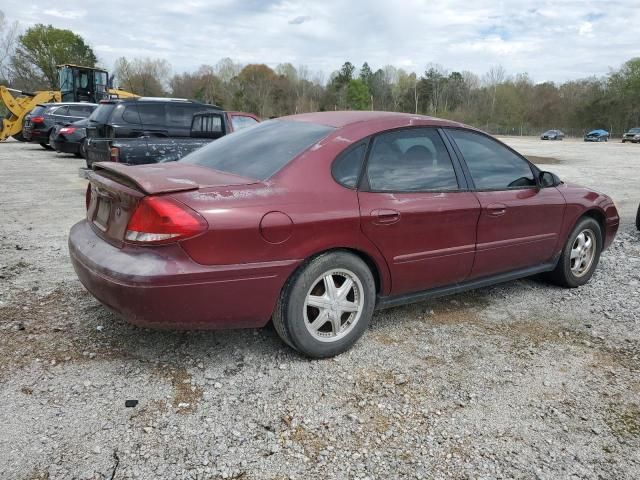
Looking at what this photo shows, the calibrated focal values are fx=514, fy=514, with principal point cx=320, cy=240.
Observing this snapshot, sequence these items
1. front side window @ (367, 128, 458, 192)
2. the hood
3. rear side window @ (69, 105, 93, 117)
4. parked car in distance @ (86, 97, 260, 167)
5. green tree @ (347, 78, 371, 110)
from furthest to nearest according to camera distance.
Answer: green tree @ (347, 78, 371, 110), rear side window @ (69, 105, 93, 117), parked car in distance @ (86, 97, 260, 167), front side window @ (367, 128, 458, 192), the hood

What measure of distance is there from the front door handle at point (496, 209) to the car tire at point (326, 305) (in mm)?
1176

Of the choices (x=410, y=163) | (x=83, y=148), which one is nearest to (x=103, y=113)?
(x=83, y=148)

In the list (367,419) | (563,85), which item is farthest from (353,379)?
(563,85)

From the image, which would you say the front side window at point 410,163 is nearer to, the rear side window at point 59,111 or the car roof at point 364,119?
the car roof at point 364,119

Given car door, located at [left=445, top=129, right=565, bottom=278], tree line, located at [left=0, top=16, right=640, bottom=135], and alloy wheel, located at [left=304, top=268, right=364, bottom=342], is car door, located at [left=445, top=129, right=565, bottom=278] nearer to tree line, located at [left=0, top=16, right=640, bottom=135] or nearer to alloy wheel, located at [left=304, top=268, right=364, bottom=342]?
alloy wheel, located at [left=304, top=268, right=364, bottom=342]

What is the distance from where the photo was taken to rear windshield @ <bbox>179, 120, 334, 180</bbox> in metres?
3.22

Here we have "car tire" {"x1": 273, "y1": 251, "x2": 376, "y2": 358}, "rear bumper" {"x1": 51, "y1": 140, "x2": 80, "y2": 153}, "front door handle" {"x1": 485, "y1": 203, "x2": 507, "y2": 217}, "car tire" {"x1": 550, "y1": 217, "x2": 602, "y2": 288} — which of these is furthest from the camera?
"rear bumper" {"x1": 51, "y1": 140, "x2": 80, "y2": 153}

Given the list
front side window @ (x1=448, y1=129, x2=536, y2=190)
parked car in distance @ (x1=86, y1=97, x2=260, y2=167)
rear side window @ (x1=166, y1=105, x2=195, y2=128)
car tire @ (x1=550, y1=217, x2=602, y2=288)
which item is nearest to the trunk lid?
front side window @ (x1=448, y1=129, x2=536, y2=190)

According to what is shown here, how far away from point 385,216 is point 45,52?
70.4 meters

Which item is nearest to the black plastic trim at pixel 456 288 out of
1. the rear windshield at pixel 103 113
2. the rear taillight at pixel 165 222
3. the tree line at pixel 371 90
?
the rear taillight at pixel 165 222

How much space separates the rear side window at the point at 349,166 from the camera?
10.5ft

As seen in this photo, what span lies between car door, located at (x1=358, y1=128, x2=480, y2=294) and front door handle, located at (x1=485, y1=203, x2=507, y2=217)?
133 mm

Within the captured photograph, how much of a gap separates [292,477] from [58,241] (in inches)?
186

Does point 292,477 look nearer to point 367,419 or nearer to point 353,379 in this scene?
point 367,419
